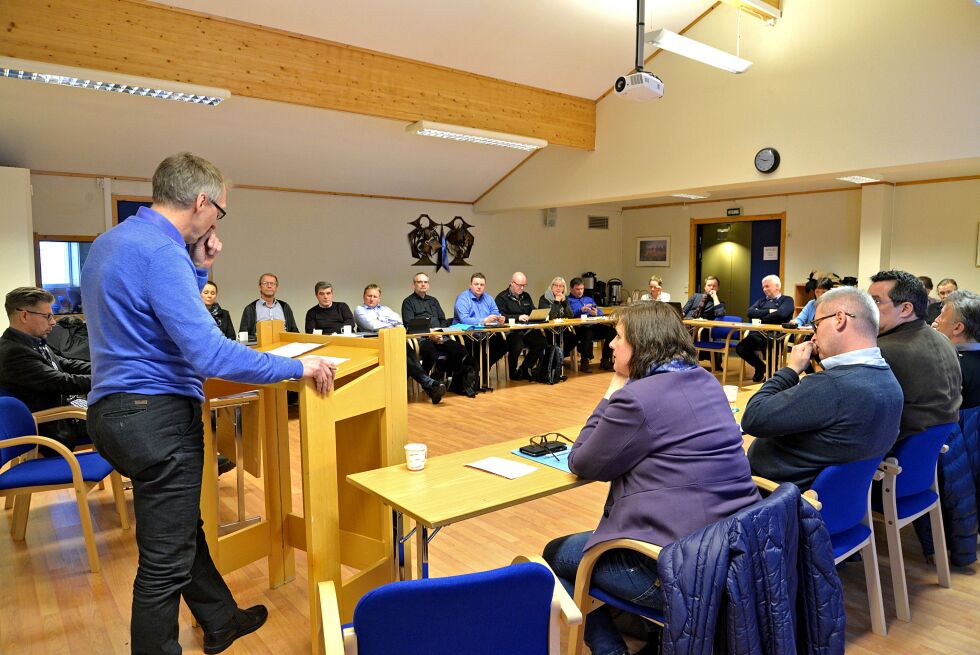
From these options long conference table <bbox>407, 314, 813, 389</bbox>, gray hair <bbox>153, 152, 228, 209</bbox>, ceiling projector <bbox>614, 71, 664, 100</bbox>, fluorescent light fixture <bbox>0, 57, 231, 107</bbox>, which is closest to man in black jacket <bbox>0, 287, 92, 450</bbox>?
gray hair <bbox>153, 152, 228, 209</bbox>

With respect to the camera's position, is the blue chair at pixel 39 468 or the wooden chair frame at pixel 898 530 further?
the blue chair at pixel 39 468

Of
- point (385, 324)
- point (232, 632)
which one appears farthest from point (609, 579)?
point (385, 324)

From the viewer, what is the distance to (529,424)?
5617mm

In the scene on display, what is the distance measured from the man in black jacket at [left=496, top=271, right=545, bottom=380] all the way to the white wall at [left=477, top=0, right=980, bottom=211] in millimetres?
1741

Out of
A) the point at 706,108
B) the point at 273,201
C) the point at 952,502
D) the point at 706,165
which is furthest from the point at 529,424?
the point at 273,201

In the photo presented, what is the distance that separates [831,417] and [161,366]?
197 centimetres

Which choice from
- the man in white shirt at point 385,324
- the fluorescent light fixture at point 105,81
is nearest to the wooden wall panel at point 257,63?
the fluorescent light fixture at point 105,81

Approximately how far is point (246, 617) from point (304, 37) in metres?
5.19

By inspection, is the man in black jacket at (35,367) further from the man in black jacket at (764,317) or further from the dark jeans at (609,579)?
the man in black jacket at (764,317)

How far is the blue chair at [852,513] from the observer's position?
1928 mm

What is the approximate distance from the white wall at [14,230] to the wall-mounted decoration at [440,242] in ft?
16.3

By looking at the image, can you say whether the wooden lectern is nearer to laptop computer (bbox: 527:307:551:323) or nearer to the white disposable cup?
the white disposable cup

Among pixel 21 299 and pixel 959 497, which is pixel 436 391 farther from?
pixel 959 497

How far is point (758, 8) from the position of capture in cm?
651
